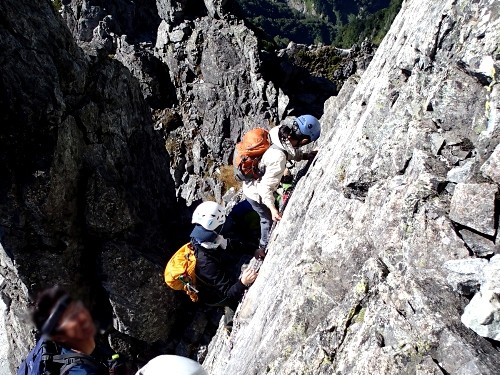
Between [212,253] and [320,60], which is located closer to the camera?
[212,253]

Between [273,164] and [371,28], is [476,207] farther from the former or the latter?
[371,28]

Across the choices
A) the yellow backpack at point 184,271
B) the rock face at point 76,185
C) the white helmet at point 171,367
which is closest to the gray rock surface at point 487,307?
the white helmet at point 171,367

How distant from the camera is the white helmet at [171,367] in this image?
621 cm

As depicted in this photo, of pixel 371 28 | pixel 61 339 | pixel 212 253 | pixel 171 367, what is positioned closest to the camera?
pixel 171 367

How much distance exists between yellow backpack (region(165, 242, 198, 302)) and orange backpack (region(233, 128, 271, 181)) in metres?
3.12

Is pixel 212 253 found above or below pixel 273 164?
below

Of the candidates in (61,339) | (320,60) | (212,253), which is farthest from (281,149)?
(320,60)

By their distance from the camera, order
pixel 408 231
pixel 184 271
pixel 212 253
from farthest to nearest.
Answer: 1. pixel 184 271
2. pixel 212 253
3. pixel 408 231

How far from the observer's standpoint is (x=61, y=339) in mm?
7031

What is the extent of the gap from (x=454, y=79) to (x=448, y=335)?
14.1ft

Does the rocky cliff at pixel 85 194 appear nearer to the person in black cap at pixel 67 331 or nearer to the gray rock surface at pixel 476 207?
the person in black cap at pixel 67 331

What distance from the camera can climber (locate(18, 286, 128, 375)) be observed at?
6.75m

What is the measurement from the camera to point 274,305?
8883 mm

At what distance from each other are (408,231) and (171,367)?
415cm
